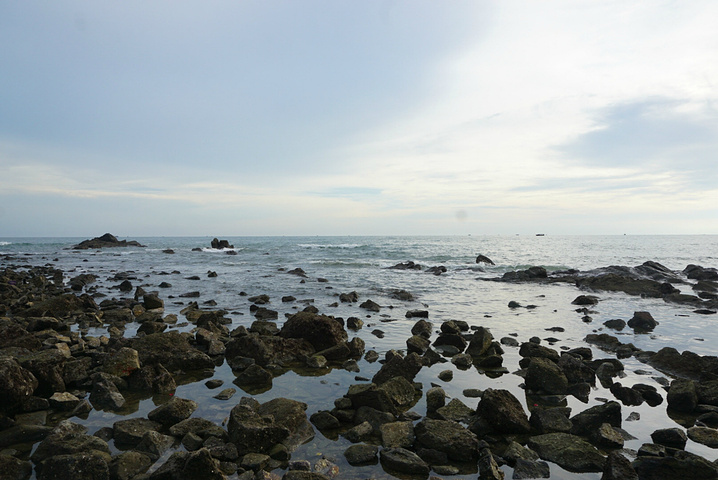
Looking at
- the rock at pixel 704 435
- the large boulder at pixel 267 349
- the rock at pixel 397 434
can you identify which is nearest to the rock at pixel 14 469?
the rock at pixel 397 434

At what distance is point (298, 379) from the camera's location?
8.59 metres

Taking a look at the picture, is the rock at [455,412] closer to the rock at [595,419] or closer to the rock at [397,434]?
the rock at [397,434]

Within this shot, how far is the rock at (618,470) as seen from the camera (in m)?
4.75

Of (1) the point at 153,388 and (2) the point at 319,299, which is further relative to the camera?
(2) the point at 319,299

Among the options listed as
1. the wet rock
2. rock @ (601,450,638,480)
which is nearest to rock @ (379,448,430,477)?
rock @ (601,450,638,480)

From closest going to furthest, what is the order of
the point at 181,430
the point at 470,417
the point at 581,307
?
the point at 181,430
the point at 470,417
the point at 581,307

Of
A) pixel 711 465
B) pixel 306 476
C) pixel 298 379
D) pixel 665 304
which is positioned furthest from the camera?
pixel 665 304

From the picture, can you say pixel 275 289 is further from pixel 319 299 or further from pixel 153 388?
pixel 153 388

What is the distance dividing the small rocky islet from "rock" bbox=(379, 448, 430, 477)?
2 cm

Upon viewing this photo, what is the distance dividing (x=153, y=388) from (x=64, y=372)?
6.05 ft

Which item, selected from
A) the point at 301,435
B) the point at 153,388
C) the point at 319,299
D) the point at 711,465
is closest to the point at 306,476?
the point at 301,435

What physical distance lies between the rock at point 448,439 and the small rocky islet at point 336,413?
18mm

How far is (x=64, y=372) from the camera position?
7758 mm

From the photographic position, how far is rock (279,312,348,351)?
10883mm
